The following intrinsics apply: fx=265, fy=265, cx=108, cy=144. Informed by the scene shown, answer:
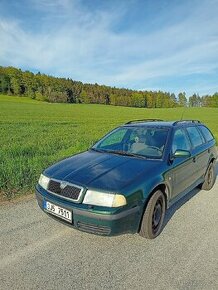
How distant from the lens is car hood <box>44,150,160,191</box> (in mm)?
3162

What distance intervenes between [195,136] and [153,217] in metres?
2.38

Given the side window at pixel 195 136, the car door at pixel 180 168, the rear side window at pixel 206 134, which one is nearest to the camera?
the car door at pixel 180 168

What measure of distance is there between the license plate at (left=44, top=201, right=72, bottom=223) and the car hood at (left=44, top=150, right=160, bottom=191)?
34 cm

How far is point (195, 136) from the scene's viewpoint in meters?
5.28

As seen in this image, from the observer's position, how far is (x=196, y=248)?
331cm

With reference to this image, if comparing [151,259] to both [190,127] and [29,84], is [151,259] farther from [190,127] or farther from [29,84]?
[29,84]

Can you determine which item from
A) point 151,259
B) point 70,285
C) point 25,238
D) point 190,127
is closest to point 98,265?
point 70,285

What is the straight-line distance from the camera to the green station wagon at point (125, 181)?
3016mm

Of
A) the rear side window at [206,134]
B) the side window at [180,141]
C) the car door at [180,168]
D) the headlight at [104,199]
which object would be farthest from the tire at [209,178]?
the headlight at [104,199]

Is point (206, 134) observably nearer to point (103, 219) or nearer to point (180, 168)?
point (180, 168)

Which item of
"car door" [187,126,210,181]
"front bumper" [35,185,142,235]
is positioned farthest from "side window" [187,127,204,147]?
"front bumper" [35,185,142,235]

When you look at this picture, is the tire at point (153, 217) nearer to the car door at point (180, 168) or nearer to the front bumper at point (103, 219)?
the front bumper at point (103, 219)

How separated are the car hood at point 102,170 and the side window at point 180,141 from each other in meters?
0.70

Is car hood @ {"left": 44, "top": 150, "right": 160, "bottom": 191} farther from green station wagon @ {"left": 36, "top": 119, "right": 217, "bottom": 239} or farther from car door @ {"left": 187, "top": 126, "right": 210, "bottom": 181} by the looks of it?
car door @ {"left": 187, "top": 126, "right": 210, "bottom": 181}
